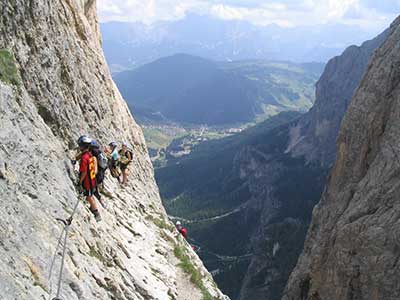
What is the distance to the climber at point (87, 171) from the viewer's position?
739 inches

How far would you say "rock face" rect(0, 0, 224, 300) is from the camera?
14398mm

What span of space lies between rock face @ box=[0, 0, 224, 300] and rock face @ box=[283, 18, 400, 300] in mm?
6828

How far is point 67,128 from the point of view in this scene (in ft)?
74.9

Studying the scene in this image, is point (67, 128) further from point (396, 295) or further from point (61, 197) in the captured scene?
point (396, 295)

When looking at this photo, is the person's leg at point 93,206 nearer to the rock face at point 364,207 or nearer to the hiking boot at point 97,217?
the hiking boot at point 97,217

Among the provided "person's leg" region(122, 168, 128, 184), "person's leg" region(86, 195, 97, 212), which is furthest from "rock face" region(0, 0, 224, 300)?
"person's leg" region(86, 195, 97, 212)

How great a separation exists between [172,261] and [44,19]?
13.7 metres

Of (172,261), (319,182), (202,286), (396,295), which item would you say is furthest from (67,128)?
(319,182)

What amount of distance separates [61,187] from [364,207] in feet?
39.9

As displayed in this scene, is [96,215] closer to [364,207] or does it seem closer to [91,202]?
[91,202]

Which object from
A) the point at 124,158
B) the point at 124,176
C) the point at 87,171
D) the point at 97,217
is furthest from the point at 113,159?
the point at 87,171

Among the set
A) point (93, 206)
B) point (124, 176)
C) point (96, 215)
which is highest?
point (93, 206)

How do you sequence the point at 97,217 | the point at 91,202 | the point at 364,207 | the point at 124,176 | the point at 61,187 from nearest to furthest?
the point at 61,187, the point at 91,202, the point at 97,217, the point at 364,207, the point at 124,176

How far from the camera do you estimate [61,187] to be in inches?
723
